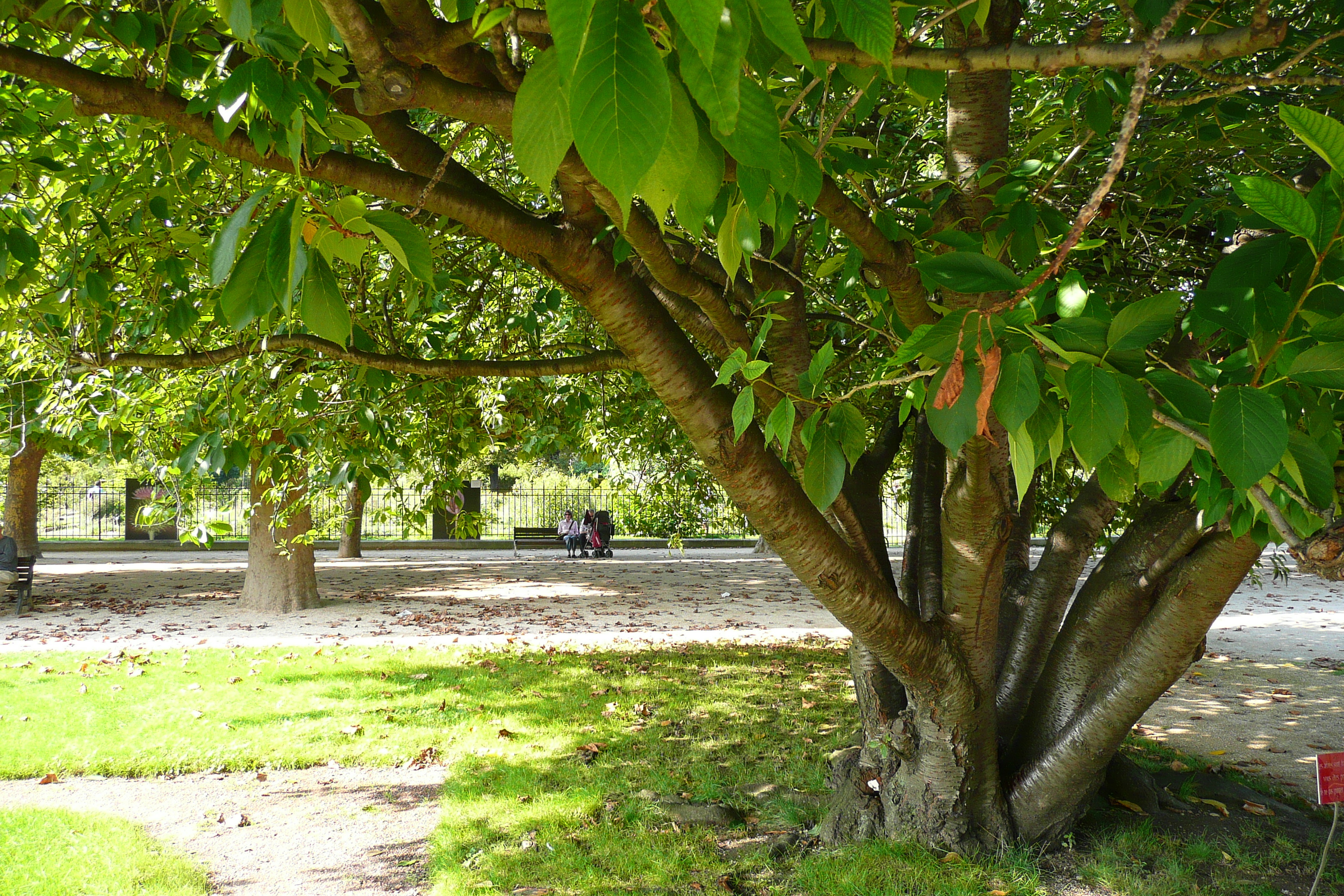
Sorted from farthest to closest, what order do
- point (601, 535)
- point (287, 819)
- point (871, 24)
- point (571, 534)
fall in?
point (601, 535)
point (571, 534)
point (287, 819)
point (871, 24)

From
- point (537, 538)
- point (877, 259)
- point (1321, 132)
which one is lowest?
point (537, 538)

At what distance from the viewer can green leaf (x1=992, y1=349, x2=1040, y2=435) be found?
1.22 metres

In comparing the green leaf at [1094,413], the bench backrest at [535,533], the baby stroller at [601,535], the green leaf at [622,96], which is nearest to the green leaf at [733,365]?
the green leaf at [1094,413]

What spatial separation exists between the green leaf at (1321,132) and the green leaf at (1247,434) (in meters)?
0.34

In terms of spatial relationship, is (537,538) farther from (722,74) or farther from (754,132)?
(722,74)

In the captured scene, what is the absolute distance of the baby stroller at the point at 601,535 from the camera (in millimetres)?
21344

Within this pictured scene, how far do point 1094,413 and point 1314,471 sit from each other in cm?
44

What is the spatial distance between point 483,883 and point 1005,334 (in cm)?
384

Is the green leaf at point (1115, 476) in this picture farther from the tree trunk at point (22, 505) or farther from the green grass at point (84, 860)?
the tree trunk at point (22, 505)

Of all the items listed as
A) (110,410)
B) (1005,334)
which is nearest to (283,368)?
(110,410)

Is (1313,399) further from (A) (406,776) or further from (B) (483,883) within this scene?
(A) (406,776)

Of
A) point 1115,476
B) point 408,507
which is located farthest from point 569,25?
point 408,507

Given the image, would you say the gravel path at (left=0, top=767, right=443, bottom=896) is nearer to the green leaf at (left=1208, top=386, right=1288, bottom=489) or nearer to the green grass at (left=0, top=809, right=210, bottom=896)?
the green grass at (left=0, top=809, right=210, bottom=896)

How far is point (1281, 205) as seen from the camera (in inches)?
49.1
